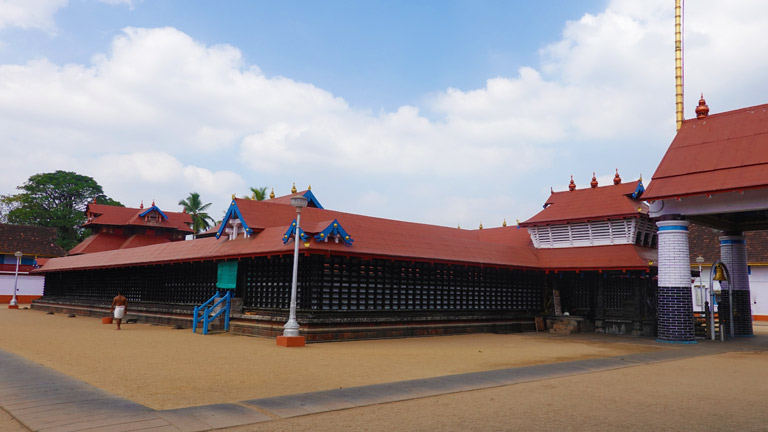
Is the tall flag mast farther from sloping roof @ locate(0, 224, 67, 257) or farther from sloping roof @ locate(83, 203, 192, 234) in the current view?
sloping roof @ locate(0, 224, 67, 257)

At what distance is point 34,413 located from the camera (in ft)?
22.6

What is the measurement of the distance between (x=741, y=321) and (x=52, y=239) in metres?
59.2

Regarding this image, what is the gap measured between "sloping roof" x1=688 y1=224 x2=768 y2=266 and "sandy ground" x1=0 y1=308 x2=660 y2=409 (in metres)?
23.1

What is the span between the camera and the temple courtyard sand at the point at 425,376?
7.06 metres

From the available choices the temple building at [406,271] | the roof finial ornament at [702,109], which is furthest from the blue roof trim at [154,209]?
the roof finial ornament at [702,109]

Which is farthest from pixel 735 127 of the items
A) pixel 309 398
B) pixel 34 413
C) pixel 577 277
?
pixel 34 413

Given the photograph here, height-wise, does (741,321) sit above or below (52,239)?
below

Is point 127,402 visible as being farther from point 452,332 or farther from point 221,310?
point 452,332

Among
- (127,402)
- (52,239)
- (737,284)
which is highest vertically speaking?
(52,239)

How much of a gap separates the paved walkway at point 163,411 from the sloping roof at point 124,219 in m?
39.4

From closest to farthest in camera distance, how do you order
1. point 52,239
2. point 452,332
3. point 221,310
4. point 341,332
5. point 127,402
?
point 127,402, point 341,332, point 221,310, point 452,332, point 52,239

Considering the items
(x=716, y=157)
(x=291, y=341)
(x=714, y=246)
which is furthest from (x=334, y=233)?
(x=714, y=246)

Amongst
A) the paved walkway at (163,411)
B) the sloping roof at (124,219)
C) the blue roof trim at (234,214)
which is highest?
the sloping roof at (124,219)

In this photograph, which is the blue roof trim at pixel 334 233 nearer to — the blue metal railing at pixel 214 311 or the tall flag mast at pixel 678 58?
the blue metal railing at pixel 214 311
